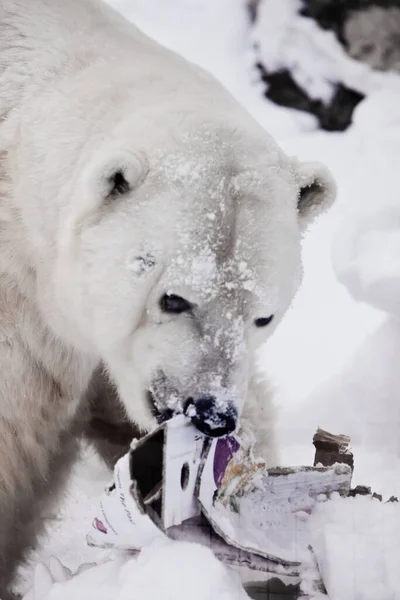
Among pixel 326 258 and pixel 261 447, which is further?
pixel 326 258

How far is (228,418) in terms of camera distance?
2.67ft

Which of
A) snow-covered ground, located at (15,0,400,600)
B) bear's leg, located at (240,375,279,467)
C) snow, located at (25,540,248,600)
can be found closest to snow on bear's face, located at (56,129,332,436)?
snow, located at (25,540,248,600)

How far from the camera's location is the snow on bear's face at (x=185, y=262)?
2.71 ft

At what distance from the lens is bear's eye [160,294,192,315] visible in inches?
32.9

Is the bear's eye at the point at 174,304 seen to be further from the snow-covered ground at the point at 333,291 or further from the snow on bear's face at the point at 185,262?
the snow-covered ground at the point at 333,291

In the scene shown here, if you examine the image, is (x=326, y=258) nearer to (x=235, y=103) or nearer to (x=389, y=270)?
(x=389, y=270)

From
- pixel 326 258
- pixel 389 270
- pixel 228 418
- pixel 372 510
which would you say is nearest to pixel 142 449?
pixel 228 418

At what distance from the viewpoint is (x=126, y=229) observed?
86cm

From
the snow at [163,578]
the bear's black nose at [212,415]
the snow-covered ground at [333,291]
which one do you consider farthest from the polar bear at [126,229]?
the snow-covered ground at [333,291]

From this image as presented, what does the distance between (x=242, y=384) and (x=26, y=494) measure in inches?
20.7

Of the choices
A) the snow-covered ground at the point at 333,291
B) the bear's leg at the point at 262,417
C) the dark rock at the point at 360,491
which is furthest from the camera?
the snow-covered ground at the point at 333,291

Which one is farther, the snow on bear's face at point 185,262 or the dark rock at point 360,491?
the dark rock at point 360,491

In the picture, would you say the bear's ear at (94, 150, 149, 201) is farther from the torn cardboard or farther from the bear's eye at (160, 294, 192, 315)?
the torn cardboard

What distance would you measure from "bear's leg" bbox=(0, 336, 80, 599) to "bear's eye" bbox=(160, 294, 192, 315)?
30cm
